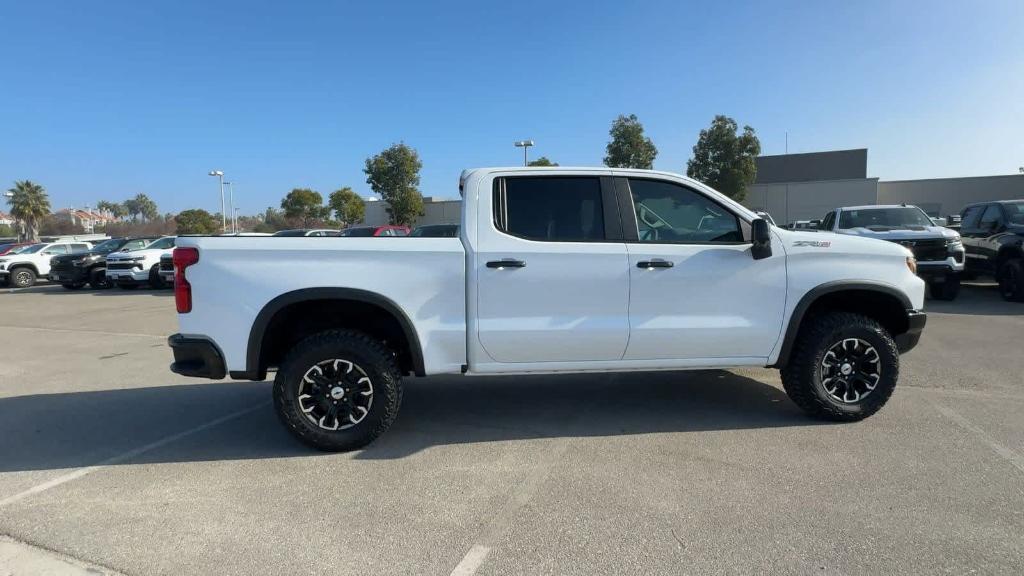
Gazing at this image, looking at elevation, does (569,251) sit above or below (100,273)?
above

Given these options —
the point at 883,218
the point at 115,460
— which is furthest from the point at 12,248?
the point at 883,218

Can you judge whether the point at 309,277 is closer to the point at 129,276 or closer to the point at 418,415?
the point at 418,415

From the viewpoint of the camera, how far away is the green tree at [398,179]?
36750 millimetres

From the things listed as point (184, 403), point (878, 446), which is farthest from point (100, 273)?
point (878, 446)

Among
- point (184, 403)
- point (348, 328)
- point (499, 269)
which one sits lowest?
point (184, 403)

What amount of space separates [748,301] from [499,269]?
1830 mm

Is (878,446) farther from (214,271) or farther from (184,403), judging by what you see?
(184,403)

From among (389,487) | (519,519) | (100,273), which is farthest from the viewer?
(100,273)

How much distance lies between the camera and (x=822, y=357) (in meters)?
4.31

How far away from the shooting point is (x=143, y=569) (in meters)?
2.70

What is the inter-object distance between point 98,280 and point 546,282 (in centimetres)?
2007

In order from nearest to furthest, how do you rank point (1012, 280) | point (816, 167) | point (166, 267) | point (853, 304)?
point (853, 304) < point (1012, 280) < point (166, 267) < point (816, 167)

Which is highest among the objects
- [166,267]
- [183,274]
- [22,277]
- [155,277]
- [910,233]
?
[910,233]

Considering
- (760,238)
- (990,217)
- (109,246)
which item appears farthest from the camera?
(109,246)
